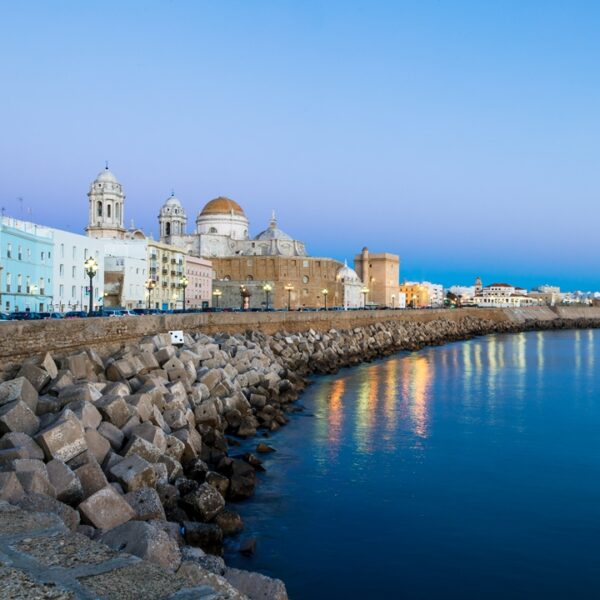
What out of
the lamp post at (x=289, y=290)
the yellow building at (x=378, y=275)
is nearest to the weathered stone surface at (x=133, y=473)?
the lamp post at (x=289, y=290)

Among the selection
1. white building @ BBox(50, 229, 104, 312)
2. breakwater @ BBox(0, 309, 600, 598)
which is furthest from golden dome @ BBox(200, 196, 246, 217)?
breakwater @ BBox(0, 309, 600, 598)

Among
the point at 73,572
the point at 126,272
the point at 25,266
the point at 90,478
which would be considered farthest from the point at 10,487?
the point at 126,272

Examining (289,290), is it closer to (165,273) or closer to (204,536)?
(165,273)

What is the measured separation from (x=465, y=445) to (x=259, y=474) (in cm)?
621

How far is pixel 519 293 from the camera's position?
530 ft

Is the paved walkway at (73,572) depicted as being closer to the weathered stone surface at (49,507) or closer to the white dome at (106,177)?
the weathered stone surface at (49,507)

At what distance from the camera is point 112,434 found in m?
10.8

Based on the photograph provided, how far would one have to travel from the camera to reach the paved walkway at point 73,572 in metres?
4.53

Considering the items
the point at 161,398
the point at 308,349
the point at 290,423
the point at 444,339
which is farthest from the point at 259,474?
the point at 444,339

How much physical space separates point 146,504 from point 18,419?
290 centimetres

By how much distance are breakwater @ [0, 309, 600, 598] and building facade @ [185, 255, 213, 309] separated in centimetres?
4157

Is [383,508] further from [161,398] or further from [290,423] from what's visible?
[290,423]

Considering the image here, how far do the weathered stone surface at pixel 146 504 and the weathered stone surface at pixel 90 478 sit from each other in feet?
1.46

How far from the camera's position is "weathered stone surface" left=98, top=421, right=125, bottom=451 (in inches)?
420
